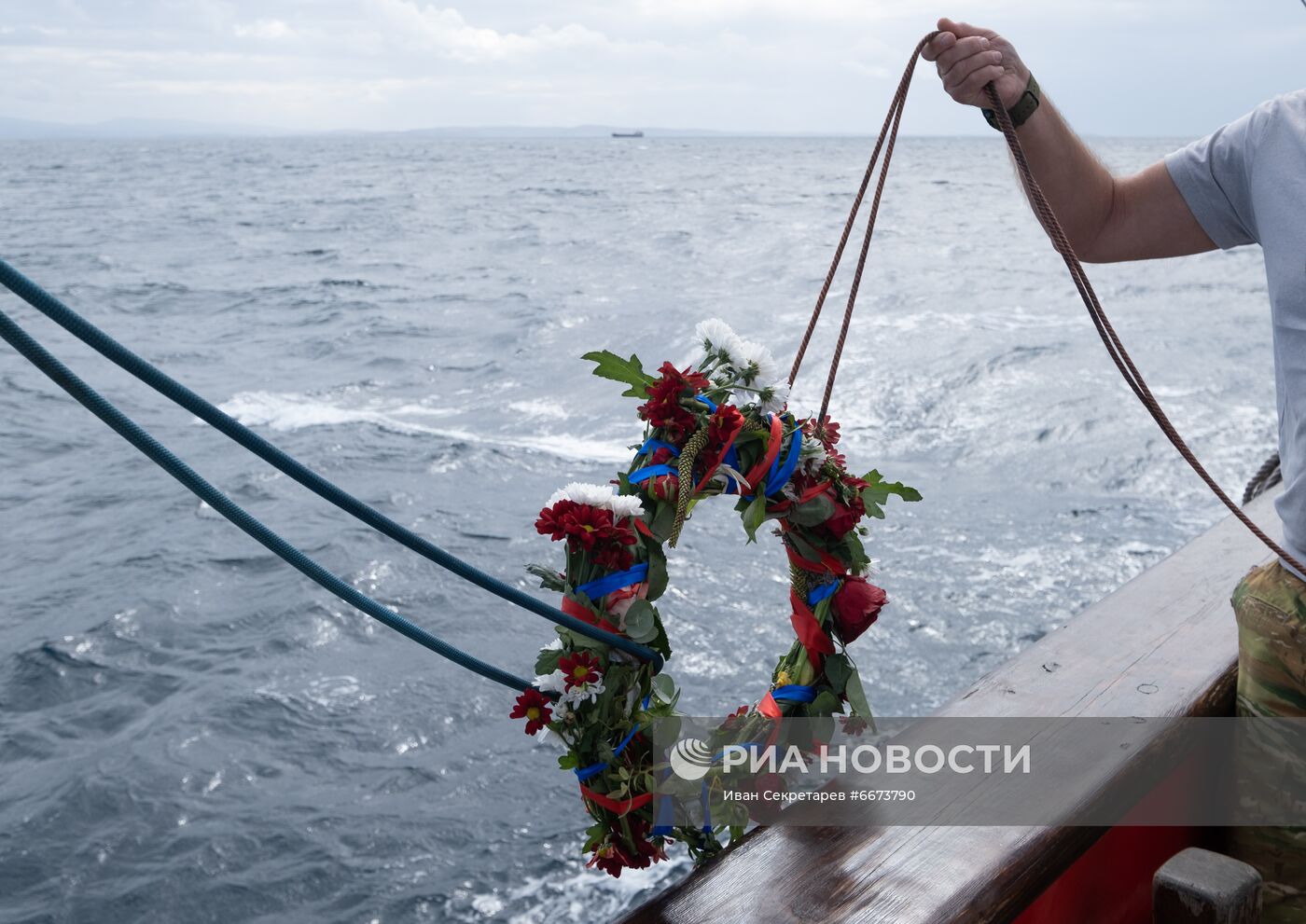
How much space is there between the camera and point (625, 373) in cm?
167

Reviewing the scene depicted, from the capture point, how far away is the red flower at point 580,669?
1550mm

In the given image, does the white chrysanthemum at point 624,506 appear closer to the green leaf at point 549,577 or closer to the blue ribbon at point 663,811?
the green leaf at point 549,577

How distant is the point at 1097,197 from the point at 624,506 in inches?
37.7

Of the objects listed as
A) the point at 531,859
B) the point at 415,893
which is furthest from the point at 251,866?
the point at 531,859

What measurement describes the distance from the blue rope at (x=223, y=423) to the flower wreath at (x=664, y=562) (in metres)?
0.09

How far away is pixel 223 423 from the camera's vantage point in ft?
3.50

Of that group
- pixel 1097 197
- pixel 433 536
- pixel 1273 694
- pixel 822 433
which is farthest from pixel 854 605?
pixel 433 536

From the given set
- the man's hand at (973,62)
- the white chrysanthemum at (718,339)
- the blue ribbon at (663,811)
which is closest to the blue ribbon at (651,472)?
the white chrysanthemum at (718,339)

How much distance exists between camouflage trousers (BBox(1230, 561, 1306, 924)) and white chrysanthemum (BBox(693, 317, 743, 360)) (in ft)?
2.73

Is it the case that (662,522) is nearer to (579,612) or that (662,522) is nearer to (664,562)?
(664,562)

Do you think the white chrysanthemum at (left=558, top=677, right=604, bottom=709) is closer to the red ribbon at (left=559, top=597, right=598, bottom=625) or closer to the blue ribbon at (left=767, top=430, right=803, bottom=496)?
the red ribbon at (left=559, top=597, right=598, bottom=625)

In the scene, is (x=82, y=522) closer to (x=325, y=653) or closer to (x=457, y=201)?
(x=325, y=653)

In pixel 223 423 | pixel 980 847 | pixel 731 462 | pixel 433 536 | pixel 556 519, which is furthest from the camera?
pixel 433 536

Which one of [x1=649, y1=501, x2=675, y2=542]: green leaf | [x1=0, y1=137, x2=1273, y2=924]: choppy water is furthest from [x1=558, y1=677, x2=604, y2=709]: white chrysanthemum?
[x1=0, y1=137, x2=1273, y2=924]: choppy water
